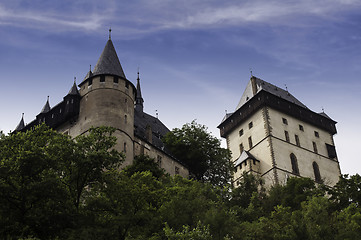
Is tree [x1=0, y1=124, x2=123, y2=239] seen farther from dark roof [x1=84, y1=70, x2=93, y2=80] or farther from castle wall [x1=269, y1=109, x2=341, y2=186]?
castle wall [x1=269, y1=109, x2=341, y2=186]

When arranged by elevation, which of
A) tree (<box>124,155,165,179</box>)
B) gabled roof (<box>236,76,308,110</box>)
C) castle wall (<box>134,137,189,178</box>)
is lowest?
tree (<box>124,155,165,179</box>)

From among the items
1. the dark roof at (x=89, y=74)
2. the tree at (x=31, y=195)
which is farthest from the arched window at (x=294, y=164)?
the tree at (x=31, y=195)

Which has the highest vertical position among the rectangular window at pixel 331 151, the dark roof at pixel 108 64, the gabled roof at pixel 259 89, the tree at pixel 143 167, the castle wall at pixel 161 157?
the gabled roof at pixel 259 89

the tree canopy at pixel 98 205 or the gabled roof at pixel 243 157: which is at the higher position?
the gabled roof at pixel 243 157

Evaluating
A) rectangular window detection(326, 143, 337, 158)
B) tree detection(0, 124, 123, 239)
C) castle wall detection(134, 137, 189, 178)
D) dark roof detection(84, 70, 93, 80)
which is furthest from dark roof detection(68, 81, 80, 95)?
rectangular window detection(326, 143, 337, 158)

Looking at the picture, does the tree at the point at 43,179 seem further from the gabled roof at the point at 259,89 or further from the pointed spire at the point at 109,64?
the gabled roof at the point at 259,89

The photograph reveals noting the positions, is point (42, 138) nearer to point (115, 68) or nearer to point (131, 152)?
point (131, 152)

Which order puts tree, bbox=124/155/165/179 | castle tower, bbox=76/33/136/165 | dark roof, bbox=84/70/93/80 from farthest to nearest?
1. dark roof, bbox=84/70/93/80
2. castle tower, bbox=76/33/136/165
3. tree, bbox=124/155/165/179

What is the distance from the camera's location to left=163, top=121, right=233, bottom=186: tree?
48188 mm

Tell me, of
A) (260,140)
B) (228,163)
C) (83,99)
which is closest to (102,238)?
(83,99)

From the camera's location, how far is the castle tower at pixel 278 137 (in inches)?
2169

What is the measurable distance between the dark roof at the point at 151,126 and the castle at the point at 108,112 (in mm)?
208

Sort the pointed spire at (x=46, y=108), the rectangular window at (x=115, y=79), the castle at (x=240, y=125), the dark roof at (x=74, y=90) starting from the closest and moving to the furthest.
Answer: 1. the castle at (x=240, y=125)
2. the rectangular window at (x=115, y=79)
3. the dark roof at (x=74, y=90)
4. the pointed spire at (x=46, y=108)

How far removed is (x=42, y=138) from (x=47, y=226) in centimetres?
472
